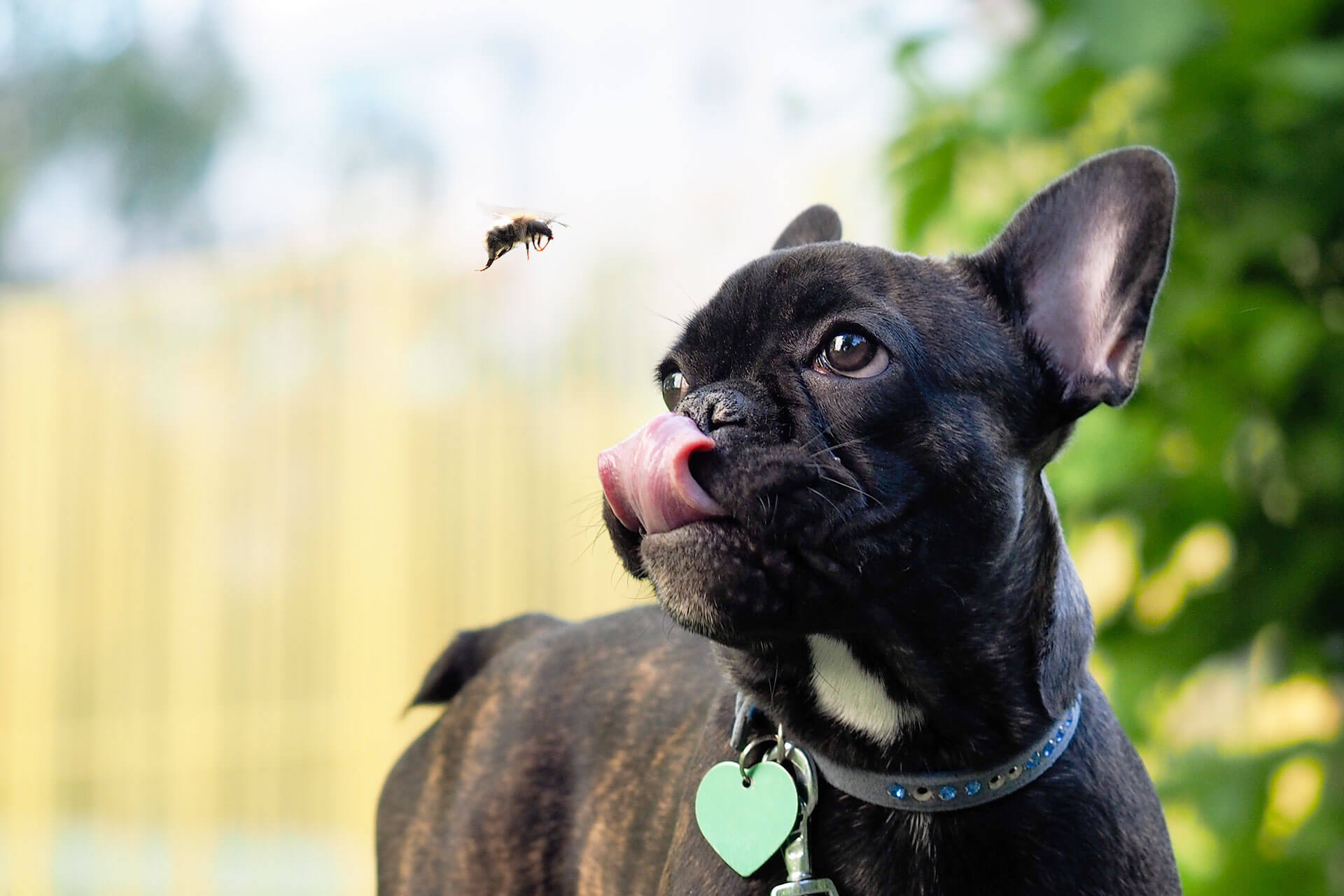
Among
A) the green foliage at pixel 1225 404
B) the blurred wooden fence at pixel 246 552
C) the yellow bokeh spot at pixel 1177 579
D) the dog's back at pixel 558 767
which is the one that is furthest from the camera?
the blurred wooden fence at pixel 246 552

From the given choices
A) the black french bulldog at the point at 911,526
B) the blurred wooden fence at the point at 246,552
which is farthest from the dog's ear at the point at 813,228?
the blurred wooden fence at the point at 246,552

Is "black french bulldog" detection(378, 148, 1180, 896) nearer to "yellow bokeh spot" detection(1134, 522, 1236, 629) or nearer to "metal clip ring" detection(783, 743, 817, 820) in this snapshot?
"metal clip ring" detection(783, 743, 817, 820)

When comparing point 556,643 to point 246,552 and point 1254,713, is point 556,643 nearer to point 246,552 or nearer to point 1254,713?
point 1254,713

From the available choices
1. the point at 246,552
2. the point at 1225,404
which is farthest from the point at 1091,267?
the point at 246,552

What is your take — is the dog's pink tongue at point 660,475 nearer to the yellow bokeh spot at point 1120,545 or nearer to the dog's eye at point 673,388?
the dog's eye at point 673,388

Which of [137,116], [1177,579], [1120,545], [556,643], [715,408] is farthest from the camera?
[137,116]

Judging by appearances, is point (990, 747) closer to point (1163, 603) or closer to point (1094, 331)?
point (1094, 331)
